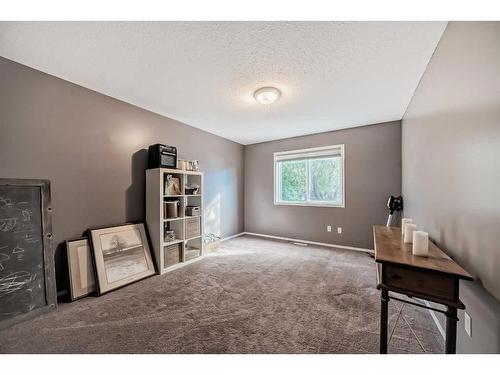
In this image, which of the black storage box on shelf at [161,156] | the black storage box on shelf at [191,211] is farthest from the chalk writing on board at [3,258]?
the black storage box on shelf at [191,211]

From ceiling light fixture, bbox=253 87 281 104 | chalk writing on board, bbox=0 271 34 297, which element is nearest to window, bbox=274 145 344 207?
ceiling light fixture, bbox=253 87 281 104

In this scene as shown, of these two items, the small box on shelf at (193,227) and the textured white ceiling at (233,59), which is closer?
the textured white ceiling at (233,59)

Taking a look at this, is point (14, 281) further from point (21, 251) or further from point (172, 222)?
point (172, 222)

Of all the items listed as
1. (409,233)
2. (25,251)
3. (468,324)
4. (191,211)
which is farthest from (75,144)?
(468,324)

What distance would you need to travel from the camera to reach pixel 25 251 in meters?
1.76

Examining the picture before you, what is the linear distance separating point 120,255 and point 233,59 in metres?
2.54

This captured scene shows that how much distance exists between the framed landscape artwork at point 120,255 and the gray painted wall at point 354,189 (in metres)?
2.83

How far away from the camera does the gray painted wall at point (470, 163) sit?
938 mm

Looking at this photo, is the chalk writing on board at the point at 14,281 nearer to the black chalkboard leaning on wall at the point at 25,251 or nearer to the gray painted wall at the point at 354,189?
the black chalkboard leaning on wall at the point at 25,251

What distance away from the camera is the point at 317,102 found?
8.81 ft

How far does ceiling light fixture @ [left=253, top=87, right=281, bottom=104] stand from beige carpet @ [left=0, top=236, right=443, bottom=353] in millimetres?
2263

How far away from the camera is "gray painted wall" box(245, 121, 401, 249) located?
11.3ft

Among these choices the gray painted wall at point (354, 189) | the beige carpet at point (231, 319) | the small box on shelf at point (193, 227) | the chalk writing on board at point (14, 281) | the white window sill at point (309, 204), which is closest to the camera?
the beige carpet at point (231, 319)
